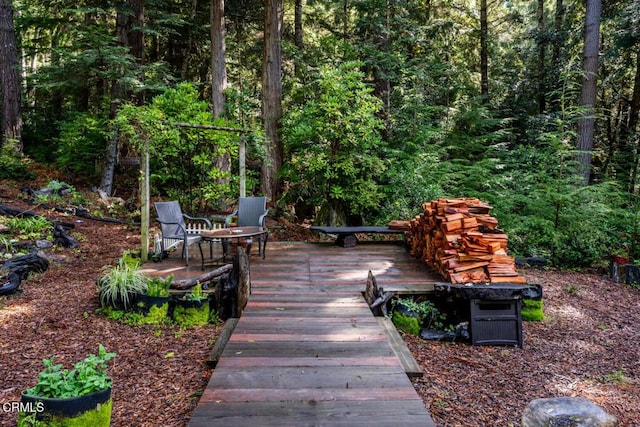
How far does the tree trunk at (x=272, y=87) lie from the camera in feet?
32.7

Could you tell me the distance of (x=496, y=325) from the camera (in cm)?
436

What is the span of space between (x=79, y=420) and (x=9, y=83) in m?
12.6

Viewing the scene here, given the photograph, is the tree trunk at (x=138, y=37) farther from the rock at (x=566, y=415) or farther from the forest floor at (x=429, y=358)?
the rock at (x=566, y=415)

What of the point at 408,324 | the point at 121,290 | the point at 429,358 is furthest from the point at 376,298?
the point at 121,290

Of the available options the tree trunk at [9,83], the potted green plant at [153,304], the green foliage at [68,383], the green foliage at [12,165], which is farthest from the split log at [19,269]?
the tree trunk at [9,83]

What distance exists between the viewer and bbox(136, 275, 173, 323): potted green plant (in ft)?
14.2

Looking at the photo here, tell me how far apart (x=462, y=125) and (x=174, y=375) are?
444 inches

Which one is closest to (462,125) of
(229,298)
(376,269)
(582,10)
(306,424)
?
(582,10)

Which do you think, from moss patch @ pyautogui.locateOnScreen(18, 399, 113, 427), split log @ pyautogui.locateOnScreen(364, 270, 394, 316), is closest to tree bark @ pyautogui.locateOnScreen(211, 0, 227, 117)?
split log @ pyautogui.locateOnScreen(364, 270, 394, 316)

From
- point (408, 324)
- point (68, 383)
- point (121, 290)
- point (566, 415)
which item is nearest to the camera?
point (68, 383)

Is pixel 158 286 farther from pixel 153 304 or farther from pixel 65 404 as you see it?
pixel 65 404

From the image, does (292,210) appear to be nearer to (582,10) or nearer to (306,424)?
(306,424)

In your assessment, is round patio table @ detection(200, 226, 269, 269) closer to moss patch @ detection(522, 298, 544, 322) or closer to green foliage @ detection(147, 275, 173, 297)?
green foliage @ detection(147, 275, 173, 297)

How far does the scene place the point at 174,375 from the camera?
10.7 feet
